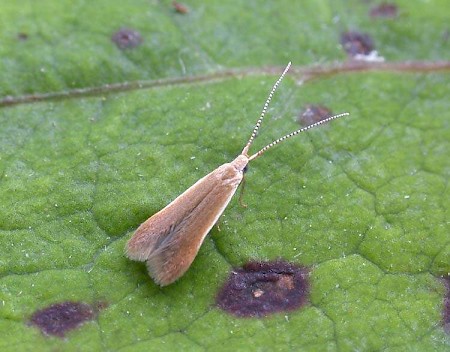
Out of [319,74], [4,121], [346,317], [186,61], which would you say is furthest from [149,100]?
[346,317]

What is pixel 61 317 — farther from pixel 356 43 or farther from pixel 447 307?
pixel 356 43

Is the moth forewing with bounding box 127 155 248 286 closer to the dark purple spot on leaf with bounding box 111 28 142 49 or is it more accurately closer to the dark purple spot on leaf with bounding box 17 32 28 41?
the dark purple spot on leaf with bounding box 111 28 142 49

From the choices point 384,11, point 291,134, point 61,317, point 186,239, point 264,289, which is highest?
point 384,11

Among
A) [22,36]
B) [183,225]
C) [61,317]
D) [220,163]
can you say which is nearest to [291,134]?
[220,163]

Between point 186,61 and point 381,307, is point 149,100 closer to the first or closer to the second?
point 186,61

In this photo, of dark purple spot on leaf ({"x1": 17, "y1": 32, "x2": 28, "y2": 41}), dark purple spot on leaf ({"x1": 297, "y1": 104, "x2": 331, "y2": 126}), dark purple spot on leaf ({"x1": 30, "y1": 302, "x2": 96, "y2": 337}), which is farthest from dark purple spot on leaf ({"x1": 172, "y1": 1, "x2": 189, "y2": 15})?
dark purple spot on leaf ({"x1": 30, "y1": 302, "x2": 96, "y2": 337})

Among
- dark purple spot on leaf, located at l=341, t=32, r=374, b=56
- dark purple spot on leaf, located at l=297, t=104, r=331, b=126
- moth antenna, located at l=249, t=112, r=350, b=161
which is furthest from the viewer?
dark purple spot on leaf, located at l=341, t=32, r=374, b=56
